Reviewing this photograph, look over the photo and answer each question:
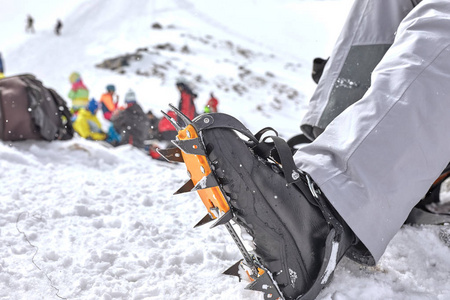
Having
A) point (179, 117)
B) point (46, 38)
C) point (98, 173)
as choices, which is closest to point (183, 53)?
point (46, 38)

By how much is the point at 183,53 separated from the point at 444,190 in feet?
66.3

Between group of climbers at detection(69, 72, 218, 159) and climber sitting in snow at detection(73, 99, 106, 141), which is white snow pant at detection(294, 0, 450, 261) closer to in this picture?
group of climbers at detection(69, 72, 218, 159)

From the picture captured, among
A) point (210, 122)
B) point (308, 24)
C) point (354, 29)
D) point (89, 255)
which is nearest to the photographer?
point (210, 122)

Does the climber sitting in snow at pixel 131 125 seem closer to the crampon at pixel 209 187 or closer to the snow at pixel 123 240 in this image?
the snow at pixel 123 240

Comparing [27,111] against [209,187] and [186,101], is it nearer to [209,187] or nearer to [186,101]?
[209,187]

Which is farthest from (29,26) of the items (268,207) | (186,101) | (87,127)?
(268,207)

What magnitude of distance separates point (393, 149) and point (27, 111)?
102 inches

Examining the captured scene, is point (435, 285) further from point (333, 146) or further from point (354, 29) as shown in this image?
point (354, 29)

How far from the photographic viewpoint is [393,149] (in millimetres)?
1013

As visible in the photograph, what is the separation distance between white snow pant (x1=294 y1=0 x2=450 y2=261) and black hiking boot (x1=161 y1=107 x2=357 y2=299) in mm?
56

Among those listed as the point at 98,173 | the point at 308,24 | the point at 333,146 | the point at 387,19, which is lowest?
the point at 308,24

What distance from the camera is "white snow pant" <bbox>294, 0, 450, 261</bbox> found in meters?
1.00

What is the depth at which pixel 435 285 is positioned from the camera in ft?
3.66

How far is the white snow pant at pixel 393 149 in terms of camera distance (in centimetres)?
100
